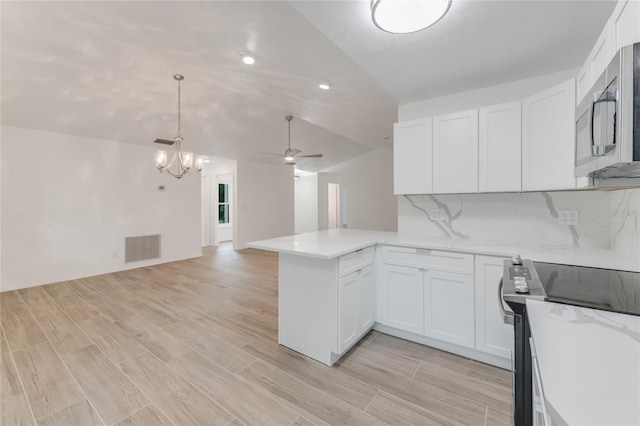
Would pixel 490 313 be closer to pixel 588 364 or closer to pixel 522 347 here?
pixel 522 347

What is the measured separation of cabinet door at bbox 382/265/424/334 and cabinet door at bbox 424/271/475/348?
6 centimetres

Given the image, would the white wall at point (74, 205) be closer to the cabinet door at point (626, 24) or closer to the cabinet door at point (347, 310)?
the cabinet door at point (347, 310)

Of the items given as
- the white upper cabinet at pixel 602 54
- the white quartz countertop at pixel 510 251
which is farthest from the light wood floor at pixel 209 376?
the white upper cabinet at pixel 602 54

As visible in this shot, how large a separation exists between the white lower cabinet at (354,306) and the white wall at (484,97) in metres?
1.84

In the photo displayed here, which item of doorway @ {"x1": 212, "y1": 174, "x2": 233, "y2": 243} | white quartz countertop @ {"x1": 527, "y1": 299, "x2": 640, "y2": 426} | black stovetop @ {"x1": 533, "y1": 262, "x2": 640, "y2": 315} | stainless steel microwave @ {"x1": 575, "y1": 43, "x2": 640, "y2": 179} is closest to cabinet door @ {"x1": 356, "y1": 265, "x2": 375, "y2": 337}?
black stovetop @ {"x1": 533, "y1": 262, "x2": 640, "y2": 315}

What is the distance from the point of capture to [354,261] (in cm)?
220

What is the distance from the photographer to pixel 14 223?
3760 millimetres

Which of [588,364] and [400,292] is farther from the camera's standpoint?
[400,292]

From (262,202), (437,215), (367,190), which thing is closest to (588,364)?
A: (437,215)

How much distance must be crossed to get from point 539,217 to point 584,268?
1.00 m

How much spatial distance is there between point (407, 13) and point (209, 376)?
8.63 feet

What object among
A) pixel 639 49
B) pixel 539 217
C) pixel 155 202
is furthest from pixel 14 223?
pixel 539 217

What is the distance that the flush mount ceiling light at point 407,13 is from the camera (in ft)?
4.57

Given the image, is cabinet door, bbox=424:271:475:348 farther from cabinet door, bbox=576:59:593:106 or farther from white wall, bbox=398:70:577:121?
white wall, bbox=398:70:577:121
